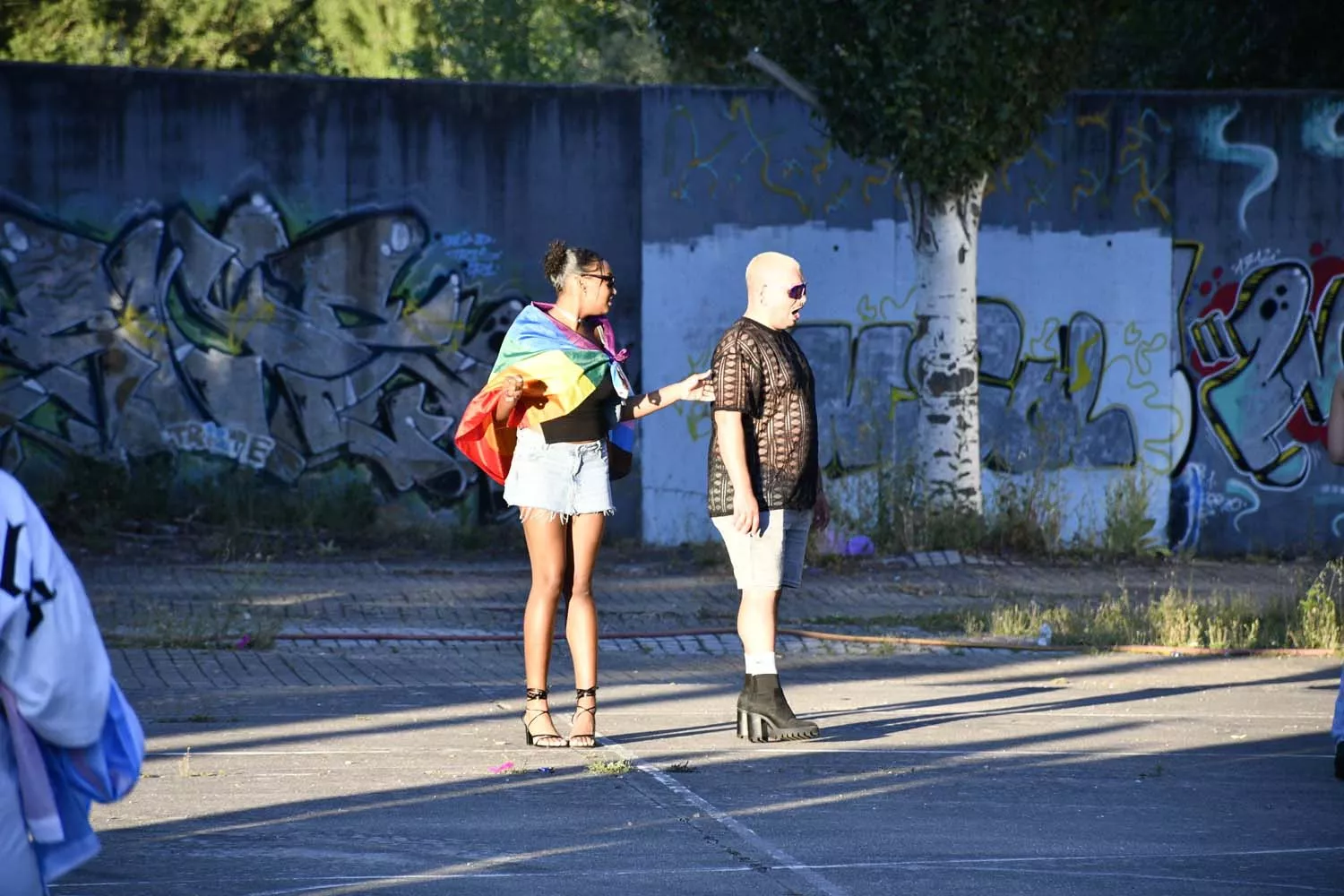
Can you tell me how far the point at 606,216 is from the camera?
1522 centimetres

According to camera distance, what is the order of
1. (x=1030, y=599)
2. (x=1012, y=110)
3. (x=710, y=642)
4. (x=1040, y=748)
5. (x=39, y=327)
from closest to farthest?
(x=1040, y=748) → (x=710, y=642) → (x=1030, y=599) → (x=1012, y=110) → (x=39, y=327)

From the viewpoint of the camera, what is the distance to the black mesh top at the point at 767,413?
723 cm

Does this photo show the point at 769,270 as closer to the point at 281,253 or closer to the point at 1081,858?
the point at 1081,858

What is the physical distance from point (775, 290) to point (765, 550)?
1067 millimetres

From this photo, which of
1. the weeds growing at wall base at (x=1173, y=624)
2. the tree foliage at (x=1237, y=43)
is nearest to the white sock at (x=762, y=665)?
the weeds growing at wall base at (x=1173, y=624)

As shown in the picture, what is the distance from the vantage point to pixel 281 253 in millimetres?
14922

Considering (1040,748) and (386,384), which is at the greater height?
(386,384)

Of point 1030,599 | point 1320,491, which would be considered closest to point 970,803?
point 1030,599

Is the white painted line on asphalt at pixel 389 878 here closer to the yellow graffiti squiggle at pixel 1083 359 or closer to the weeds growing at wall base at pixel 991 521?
the weeds growing at wall base at pixel 991 521

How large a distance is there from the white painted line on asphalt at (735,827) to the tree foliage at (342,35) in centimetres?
1983

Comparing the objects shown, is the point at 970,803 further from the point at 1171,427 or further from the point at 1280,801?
the point at 1171,427

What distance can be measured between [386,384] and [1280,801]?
32.8 ft

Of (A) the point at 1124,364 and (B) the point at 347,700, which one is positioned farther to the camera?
(A) the point at 1124,364

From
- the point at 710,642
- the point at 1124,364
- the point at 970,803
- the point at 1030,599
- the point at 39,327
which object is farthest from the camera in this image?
the point at 1124,364
